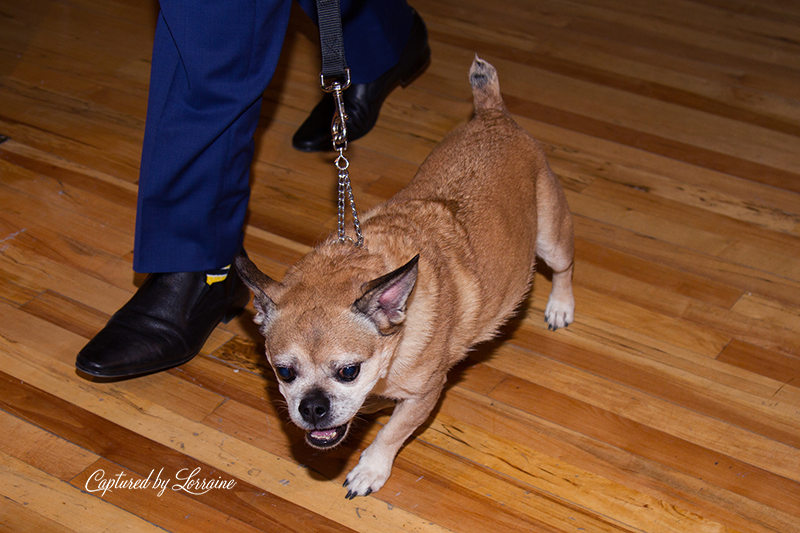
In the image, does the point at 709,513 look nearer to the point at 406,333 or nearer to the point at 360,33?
the point at 406,333

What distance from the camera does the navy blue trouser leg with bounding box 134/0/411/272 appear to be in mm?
2730

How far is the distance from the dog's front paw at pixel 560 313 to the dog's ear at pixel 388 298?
1257 millimetres

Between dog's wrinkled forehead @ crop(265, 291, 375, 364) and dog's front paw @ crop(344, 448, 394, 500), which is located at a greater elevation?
dog's wrinkled forehead @ crop(265, 291, 375, 364)

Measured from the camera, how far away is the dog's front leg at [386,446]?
8.52 ft

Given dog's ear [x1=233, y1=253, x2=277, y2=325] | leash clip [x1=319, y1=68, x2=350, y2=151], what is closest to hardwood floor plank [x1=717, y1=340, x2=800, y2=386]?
leash clip [x1=319, y1=68, x2=350, y2=151]

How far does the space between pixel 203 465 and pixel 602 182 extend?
273 centimetres

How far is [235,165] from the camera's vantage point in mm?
3057

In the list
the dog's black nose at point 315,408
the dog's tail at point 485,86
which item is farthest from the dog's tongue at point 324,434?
the dog's tail at point 485,86

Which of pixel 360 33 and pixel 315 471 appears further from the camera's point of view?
pixel 360 33

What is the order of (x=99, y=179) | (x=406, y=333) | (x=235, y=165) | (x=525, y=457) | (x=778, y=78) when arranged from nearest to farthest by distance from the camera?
1. (x=406, y=333)
2. (x=525, y=457)
3. (x=235, y=165)
4. (x=99, y=179)
5. (x=778, y=78)

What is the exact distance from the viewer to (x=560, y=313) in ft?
11.1

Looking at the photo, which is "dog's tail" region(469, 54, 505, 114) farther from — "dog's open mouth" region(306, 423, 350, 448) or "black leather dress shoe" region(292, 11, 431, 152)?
"dog's open mouth" region(306, 423, 350, 448)

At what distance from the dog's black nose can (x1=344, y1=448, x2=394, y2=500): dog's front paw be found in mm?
480

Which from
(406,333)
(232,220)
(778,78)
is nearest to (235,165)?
(232,220)
